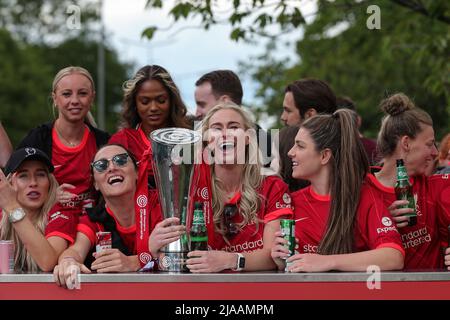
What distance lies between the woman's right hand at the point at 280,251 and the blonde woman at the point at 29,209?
1.26 meters

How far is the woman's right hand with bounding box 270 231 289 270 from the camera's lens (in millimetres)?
4883

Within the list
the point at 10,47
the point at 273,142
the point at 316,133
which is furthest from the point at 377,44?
the point at 10,47

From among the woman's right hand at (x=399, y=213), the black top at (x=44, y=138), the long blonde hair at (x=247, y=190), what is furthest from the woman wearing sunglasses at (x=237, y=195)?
the black top at (x=44, y=138)

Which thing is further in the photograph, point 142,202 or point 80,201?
point 80,201

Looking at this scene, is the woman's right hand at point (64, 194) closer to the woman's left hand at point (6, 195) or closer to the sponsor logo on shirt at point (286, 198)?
the woman's left hand at point (6, 195)

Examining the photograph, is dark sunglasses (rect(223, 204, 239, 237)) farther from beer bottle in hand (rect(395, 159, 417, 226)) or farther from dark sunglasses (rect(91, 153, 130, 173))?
beer bottle in hand (rect(395, 159, 417, 226))

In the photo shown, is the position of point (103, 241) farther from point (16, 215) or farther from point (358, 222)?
point (358, 222)

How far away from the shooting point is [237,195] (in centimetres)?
545

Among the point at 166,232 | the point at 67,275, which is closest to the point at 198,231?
the point at 166,232

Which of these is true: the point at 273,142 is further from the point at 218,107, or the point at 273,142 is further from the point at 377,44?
the point at 377,44

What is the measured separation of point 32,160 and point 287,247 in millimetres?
1783

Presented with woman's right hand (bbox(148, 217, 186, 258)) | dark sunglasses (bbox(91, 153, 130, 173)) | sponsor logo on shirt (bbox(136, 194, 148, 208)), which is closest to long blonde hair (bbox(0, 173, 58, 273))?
dark sunglasses (bbox(91, 153, 130, 173))

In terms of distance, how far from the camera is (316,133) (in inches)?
214

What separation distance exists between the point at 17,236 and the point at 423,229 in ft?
8.06
